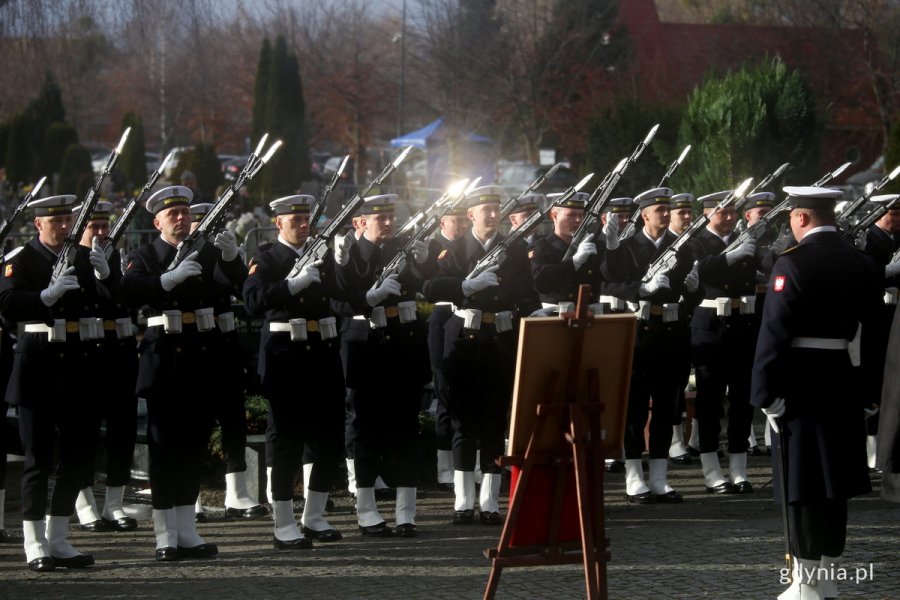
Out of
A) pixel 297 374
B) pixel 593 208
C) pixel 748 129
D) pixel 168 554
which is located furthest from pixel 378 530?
pixel 748 129

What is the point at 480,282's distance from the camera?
9.56 metres

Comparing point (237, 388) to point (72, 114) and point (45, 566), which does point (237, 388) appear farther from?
point (72, 114)

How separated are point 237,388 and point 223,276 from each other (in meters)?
0.96

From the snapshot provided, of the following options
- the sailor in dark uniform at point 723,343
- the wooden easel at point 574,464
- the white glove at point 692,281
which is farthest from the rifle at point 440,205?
the wooden easel at point 574,464

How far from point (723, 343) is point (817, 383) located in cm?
383

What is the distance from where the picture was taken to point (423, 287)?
32.7ft

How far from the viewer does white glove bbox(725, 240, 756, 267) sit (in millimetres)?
10852

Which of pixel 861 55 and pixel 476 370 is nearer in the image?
pixel 476 370

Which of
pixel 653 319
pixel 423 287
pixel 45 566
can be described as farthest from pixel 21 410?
pixel 653 319

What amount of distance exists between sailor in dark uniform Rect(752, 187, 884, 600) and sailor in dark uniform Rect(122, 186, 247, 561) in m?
3.46

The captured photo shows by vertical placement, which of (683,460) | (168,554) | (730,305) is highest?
(730,305)

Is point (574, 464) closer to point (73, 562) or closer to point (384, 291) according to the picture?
point (384, 291)

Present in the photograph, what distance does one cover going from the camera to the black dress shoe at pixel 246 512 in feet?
33.3

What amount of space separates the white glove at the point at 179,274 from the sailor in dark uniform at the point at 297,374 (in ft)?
1.57
